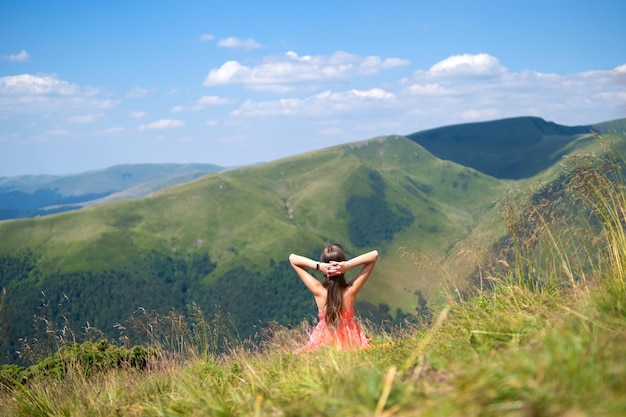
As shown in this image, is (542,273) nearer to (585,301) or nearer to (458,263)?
(458,263)

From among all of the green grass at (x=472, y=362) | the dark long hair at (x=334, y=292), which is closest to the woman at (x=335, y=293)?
the dark long hair at (x=334, y=292)

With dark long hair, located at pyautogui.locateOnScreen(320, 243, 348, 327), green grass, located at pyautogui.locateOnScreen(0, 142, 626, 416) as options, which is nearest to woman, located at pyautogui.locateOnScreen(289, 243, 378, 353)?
dark long hair, located at pyautogui.locateOnScreen(320, 243, 348, 327)

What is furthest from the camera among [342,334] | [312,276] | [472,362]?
[312,276]

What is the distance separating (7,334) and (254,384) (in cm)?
367

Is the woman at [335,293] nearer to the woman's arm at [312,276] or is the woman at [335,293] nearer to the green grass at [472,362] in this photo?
the woman's arm at [312,276]

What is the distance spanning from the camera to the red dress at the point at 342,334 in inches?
243

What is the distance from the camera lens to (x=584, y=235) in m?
6.71

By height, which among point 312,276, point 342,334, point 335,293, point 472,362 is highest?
point 472,362

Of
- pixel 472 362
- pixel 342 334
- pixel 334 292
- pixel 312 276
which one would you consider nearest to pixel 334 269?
pixel 334 292

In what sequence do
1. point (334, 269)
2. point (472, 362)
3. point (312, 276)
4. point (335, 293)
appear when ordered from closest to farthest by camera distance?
point (472, 362)
point (335, 293)
point (334, 269)
point (312, 276)

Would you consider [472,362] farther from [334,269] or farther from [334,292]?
[334,269]

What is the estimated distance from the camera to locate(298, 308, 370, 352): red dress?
6.18m

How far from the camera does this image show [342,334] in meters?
6.73

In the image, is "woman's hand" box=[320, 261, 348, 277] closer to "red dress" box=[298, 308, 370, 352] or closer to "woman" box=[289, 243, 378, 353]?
"woman" box=[289, 243, 378, 353]
